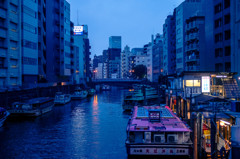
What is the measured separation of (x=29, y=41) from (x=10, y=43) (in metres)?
8.63

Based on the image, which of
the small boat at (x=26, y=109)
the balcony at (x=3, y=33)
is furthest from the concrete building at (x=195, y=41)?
the balcony at (x=3, y=33)

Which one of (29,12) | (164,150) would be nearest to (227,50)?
(164,150)

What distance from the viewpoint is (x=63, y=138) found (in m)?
32.4

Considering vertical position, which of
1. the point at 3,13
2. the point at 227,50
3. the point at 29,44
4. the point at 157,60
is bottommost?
the point at 227,50

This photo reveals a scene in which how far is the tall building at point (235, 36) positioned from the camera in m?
43.3

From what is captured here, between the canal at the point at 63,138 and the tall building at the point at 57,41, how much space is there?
1759 inches

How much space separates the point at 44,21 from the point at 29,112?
138 feet

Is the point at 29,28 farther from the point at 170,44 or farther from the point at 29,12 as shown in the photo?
the point at 170,44

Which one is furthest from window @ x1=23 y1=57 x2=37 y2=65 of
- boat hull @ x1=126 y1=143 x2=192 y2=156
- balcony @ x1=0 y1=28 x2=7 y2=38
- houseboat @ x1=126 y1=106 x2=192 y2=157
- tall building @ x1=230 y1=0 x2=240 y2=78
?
boat hull @ x1=126 y1=143 x2=192 y2=156

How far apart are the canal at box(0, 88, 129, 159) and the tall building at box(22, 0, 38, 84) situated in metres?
21.3

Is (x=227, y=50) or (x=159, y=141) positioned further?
(x=227, y=50)

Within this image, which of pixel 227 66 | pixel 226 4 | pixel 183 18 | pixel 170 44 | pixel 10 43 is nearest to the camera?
pixel 226 4

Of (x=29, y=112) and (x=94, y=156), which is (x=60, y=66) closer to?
(x=29, y=112)

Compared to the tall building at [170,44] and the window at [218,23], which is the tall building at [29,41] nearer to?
the window at [218,23]
